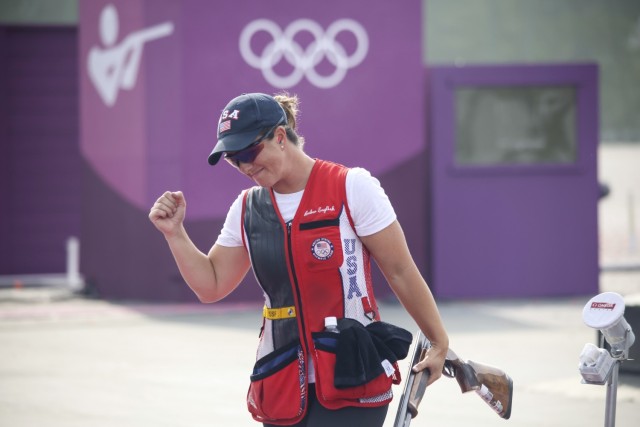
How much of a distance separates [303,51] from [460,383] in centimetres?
919

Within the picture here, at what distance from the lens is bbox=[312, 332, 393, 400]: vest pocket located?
3.93m

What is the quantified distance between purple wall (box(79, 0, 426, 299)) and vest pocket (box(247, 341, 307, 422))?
28.3 feet

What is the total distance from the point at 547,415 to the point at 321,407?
148 inches

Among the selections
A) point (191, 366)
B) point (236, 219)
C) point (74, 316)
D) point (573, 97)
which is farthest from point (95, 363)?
point (573, 97)

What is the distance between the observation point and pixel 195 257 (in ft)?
13.8

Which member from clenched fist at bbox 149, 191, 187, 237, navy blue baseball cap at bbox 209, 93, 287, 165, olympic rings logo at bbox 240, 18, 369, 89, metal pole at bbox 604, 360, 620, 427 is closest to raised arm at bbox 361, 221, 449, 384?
navy blue baseball cap at bbox 209, 93, 287, 165

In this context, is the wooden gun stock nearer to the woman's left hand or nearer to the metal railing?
the woman's left hand

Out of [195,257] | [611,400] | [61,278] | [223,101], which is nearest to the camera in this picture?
[195,257]

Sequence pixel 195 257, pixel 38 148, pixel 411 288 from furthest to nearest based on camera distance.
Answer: pixel 38 148, pixel 195 257, pixel 411 288

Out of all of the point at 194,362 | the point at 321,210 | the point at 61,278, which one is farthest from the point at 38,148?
the point at 321,210

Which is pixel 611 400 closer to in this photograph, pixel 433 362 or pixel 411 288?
pixel 433 362

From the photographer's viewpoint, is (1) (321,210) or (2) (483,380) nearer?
(1) (321,210)

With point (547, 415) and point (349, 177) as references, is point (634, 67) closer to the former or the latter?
point (547, 415)

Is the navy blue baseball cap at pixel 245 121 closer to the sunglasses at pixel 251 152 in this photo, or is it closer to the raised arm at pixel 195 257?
the sunglasses at pixel 251 152
